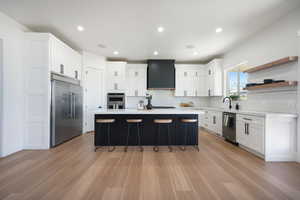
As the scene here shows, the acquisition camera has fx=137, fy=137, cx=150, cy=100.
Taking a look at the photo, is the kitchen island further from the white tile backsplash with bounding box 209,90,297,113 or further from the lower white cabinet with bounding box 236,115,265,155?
the white tile backsplash with bounding box 209,90,297,113

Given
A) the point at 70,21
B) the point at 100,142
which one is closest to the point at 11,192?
the point at 100,142

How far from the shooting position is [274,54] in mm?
3070

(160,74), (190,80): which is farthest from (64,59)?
(190,80)

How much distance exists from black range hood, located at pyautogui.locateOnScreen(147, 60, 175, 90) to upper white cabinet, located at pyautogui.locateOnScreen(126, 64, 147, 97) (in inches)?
10.5

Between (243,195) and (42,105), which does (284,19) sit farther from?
(42,105)

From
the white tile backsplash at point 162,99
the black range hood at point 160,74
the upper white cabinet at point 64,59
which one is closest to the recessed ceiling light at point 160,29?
the black range hood at point 160,74

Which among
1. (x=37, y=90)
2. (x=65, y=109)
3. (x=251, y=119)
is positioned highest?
(x=37, y=90)

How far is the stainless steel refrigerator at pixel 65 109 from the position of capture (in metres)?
3.33

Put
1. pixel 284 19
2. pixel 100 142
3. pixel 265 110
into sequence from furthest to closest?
pixel 100 142 → pixel 265 110 → pixel 284 19

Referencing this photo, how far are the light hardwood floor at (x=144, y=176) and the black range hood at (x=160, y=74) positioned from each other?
3.20 meters

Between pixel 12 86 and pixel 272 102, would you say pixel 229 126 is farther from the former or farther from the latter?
pixel 12 86

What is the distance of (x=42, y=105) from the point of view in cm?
320

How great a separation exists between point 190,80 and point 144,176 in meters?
4.76

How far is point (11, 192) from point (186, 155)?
2.82 meters
